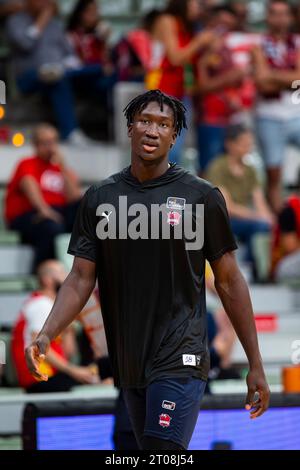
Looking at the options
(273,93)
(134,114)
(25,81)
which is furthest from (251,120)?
(134,114)

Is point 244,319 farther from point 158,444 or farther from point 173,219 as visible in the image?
point 158,444

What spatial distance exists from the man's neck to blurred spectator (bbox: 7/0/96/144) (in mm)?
6237

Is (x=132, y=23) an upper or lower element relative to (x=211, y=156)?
upper

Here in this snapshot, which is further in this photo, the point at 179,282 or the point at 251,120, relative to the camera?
the point at 251,120

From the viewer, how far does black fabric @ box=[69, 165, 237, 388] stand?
4.98 m

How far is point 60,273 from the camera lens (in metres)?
9.02

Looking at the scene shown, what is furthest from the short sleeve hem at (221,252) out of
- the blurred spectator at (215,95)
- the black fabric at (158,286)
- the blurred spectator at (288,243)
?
the blurred spectator at (215,95)

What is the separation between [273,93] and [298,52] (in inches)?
17.1

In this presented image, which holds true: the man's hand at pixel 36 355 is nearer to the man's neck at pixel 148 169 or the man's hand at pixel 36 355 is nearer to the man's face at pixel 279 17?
the man's neck at pixel 148 169

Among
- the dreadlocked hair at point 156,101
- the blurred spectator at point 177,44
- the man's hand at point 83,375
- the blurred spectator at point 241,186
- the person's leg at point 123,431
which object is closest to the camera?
the dreadlocked hair at point 156,101

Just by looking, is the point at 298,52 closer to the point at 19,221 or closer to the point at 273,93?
the point at 273,93

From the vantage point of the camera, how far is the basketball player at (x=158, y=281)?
16.3ft

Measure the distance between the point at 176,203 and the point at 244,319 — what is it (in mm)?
521

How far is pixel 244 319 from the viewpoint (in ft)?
16.5
